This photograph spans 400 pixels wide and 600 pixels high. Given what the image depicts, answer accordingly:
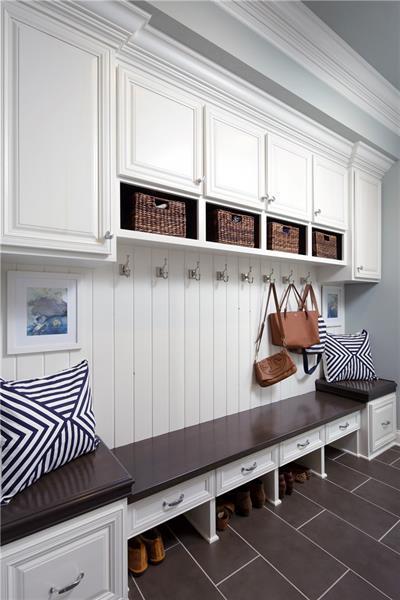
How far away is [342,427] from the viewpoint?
2221mm

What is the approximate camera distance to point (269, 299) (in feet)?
7.45

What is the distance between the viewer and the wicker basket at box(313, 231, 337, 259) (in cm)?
227

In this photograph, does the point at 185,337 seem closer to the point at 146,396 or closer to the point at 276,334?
the point at 146,396

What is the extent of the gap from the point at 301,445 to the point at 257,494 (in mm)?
402

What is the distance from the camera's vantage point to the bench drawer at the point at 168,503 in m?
1.29

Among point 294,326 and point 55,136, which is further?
point 294,326

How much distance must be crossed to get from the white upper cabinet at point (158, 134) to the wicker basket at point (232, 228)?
21cm

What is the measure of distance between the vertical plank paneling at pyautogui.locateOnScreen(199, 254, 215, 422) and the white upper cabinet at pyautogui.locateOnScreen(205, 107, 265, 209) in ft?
1.46

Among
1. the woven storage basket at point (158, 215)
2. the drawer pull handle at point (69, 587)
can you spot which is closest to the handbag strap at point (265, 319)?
the woven storage basket at point (158, 215)

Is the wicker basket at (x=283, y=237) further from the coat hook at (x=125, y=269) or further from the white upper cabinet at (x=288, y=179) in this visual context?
the coat hook at (x=125, y=269)

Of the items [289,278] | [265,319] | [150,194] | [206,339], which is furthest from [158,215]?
[289,278]

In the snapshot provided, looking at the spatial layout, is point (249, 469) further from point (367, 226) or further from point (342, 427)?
point (367, 226)

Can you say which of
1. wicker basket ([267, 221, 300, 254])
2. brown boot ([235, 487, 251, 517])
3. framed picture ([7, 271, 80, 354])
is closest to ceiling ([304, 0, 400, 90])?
wicker basket ([267, 221, 300, 254])

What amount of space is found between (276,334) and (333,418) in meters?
0.67
